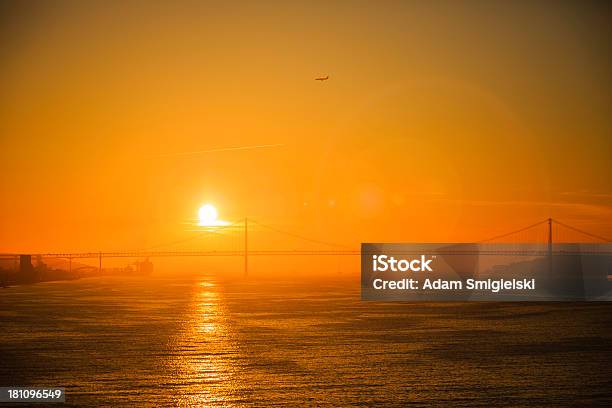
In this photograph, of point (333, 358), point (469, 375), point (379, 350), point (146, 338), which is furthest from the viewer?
point (146, 338)

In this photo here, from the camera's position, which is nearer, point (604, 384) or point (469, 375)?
point (604, 384)

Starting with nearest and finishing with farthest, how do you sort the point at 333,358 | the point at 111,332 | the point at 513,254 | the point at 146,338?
the point at 333,358 → the point at 146,338 → the point at 111,332 → the point at 513,254

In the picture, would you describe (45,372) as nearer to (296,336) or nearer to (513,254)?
(296,336)

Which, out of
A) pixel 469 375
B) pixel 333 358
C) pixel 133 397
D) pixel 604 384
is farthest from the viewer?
pixel 333 358

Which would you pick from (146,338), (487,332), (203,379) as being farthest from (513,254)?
(203,379)

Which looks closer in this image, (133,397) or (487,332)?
(133,397)

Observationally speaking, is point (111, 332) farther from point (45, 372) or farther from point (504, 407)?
point (504, 407)

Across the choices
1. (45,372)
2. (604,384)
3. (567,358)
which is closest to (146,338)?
(45,372)
